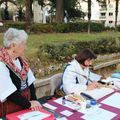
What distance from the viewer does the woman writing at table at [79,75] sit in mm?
3818

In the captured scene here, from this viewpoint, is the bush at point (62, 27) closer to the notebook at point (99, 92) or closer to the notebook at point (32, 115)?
the notebook at point (99, 92)

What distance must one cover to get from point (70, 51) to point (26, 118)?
5.63 m

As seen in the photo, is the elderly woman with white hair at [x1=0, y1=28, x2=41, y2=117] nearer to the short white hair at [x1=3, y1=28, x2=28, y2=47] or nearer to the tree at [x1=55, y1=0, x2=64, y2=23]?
the short white hair at [x1=3, y1=28, x2=28, y2=47]

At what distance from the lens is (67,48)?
8094mm

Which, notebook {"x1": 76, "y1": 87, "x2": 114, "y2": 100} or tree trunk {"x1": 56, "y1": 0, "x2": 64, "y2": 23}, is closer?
notebook {"x1": 76, "y1": 87, "x2": 114, "y2": 100}

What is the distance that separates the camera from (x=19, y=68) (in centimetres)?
319

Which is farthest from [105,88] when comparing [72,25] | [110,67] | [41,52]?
[72,25]

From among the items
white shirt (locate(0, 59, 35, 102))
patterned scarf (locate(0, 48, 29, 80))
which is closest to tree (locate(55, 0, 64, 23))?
patterned scarf (locate(0, 48, 29, 80))

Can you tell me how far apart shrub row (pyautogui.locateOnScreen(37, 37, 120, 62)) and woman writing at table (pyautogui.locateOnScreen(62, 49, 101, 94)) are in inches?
126

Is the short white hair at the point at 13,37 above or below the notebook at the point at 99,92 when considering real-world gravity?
above

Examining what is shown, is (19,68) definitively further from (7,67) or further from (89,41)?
(89,41)

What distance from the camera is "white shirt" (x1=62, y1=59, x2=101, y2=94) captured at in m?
3.80

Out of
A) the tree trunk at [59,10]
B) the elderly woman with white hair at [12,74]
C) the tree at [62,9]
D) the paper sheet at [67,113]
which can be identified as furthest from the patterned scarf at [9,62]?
the tree trunk at [59,10]

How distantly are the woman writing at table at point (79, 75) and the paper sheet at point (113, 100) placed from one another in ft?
1.05
